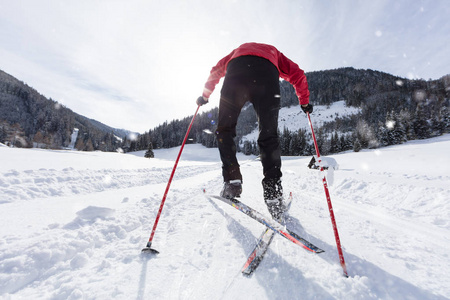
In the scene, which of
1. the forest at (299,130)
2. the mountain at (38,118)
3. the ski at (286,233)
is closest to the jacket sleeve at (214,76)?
the ski at (286,233)

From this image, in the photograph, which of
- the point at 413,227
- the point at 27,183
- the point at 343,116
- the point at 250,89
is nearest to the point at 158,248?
the point at 250,89

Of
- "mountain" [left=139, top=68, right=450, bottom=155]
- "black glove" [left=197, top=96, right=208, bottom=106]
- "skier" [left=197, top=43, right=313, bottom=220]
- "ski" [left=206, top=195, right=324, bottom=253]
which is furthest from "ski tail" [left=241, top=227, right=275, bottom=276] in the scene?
"mountain" [left=139, top=68, right=450, bottom=155]

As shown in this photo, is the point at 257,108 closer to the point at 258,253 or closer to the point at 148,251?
the point at 258,253

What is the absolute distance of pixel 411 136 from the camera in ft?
146

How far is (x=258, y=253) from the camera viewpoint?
4.53ft

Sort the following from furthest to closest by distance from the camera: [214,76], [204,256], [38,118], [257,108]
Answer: [38,118], [214,76], [257,108], [204,256]

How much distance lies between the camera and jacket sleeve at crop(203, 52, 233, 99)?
250 cm

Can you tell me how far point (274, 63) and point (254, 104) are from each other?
23.2 inches

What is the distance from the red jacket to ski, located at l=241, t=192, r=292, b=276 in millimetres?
1755

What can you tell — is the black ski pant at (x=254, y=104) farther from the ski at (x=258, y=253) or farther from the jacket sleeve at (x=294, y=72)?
the ski at (x=258, y=253)

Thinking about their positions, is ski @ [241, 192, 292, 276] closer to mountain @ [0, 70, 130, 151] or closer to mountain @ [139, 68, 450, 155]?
mountain @ [139, 68, 450, 155]

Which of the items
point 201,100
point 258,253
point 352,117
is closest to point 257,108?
point 201,100

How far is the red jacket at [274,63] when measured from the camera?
7.23 ft

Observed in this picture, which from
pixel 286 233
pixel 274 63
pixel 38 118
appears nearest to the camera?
pixel 286 233
